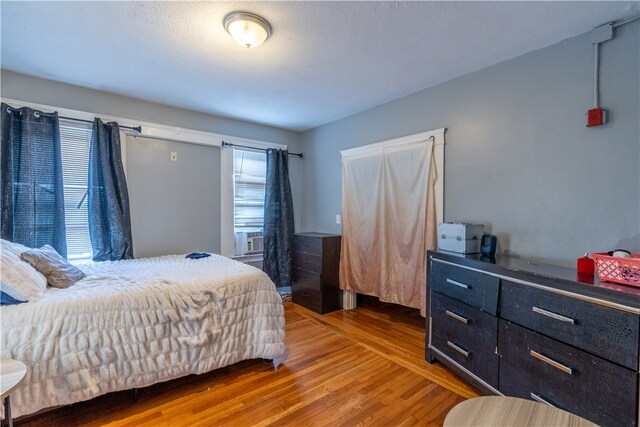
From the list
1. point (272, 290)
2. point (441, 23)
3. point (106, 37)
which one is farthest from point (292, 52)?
point (272, 290)

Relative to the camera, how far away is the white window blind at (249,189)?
156 inches

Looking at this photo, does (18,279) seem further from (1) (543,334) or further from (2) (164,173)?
(1) (543,334)

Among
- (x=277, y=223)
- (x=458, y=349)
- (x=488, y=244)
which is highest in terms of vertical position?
(x=277, y=223)

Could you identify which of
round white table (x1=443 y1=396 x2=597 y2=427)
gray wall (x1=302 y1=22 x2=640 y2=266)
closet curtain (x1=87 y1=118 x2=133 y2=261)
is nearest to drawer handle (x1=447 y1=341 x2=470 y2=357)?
gray wall (x1=302 y1=22 x2=640 y2=266)

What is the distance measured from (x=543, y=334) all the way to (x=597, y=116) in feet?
4.69

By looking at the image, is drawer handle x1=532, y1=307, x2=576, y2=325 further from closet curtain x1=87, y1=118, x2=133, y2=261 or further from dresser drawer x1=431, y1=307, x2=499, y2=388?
closet curtain x1=87, y1=118, x2=133, y2=261

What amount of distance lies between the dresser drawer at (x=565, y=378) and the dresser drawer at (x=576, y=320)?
0.04 meters

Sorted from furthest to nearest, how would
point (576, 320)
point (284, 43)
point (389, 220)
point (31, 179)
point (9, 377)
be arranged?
point (389, 220) < point (31, 179) < point (284, 43) < point (576, 320) < point (9, 377)

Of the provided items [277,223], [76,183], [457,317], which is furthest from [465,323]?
[76,183]

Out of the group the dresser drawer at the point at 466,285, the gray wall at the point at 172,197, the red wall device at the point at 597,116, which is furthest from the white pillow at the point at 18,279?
the red wall device at the point at 597,116

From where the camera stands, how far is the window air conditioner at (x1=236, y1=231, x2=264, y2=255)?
398 cm

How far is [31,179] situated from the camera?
259cm

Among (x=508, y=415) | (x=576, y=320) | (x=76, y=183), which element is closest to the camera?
(x=508, y=415)

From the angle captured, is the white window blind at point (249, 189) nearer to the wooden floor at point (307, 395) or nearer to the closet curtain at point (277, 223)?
the closet curtain at point (277, 223)
